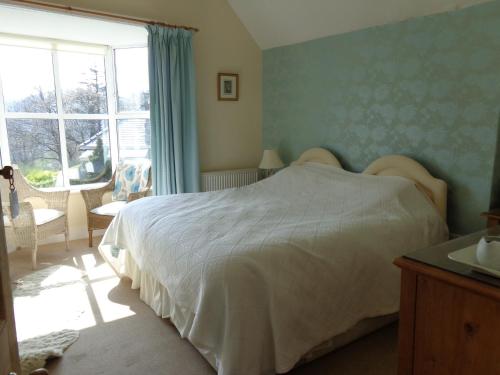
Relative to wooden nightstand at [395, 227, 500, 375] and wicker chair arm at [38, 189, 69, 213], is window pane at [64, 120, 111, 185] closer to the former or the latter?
wicker chair arm at [38, 189, 69, 213]

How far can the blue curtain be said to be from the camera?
3.70 m

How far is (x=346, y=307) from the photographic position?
2033 millimetres

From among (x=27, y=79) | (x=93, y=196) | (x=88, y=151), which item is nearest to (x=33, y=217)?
(x=93, y=196)

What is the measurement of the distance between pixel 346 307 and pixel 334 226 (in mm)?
472

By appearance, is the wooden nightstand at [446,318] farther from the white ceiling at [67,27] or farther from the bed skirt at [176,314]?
the white ceiling at [67,27]

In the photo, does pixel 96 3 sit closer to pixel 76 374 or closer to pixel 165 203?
pixel 165 203

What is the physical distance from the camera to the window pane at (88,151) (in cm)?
441

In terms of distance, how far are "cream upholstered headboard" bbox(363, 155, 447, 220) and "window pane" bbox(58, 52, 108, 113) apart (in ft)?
10.5

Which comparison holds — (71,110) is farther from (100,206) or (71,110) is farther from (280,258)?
(280,258)

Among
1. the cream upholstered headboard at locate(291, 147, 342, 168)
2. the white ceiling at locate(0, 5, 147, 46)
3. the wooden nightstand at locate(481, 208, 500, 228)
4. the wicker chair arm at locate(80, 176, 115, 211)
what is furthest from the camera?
the wicker chair arm at locate(80, 176, 115, 211)

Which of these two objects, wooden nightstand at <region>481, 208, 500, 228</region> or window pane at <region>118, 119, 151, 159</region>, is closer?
wooden nightstand at <region>481, 208, 500, 228</region>

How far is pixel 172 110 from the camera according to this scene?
380 cm

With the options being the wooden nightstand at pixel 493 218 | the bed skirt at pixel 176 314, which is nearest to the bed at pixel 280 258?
the bed skirt at pixel 176 314

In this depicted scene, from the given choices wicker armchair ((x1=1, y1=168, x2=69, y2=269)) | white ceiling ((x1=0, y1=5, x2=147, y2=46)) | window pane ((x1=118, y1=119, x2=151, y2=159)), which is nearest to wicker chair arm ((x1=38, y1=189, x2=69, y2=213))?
wicker armchair ((x1=1, y1=168, x2=69, y2=269))
